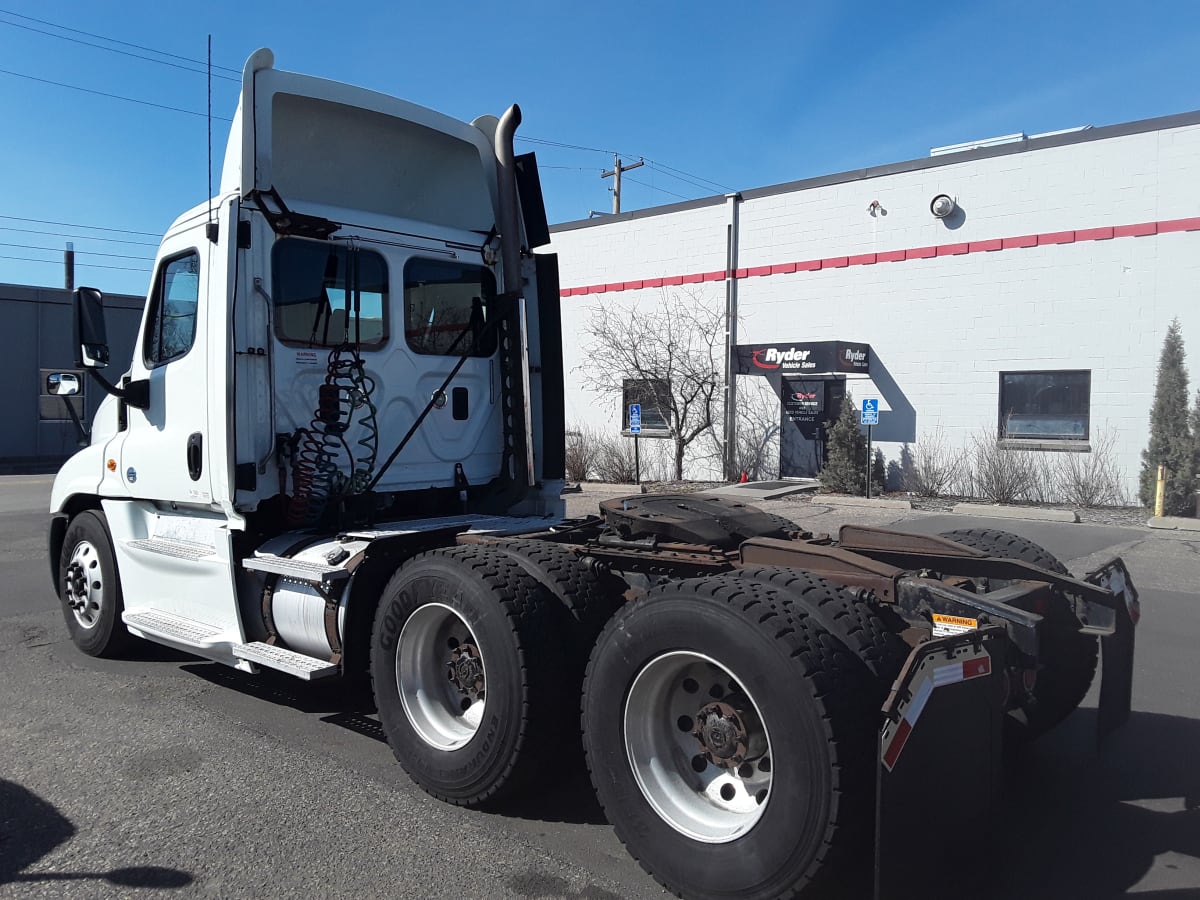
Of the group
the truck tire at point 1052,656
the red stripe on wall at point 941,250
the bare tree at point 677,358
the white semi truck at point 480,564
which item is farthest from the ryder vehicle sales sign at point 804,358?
the truck tire at point 1052,656

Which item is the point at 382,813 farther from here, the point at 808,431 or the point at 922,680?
the point at 808,431

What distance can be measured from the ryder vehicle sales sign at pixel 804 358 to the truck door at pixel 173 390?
1426 cm

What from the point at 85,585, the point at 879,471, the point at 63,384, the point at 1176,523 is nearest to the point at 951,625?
the point at 63,384

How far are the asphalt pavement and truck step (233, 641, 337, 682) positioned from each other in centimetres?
42

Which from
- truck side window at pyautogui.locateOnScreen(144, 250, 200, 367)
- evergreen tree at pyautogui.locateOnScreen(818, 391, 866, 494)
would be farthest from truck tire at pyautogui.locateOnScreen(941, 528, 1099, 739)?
evergreen tree at pyautogui.locateOnScreen(818, 391, 866, 494)

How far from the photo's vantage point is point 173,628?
17.5ft

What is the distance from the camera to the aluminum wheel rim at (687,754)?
3186 millimetres

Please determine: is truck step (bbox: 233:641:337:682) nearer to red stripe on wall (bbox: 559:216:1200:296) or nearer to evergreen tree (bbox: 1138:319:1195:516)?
evergreen tree (bbox: 1138:319:1195:516)

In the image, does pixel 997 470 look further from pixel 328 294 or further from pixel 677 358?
pixel 328 294

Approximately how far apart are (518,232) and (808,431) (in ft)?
47.1

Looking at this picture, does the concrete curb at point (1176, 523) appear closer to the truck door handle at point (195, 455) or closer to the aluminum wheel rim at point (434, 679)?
the aluminum wheel rim at point (434, 679)

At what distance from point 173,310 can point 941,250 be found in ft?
49.6

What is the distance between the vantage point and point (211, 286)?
5.10m

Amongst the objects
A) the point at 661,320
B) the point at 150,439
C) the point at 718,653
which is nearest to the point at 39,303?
the point at 661,320
